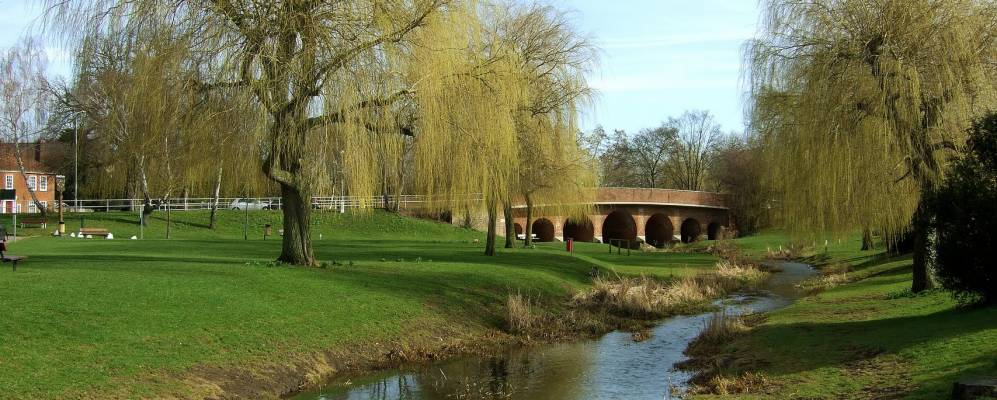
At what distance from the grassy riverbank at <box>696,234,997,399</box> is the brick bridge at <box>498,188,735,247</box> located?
4424 centimetres

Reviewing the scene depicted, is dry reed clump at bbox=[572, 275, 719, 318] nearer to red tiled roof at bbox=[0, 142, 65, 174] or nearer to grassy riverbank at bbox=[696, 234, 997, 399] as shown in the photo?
grassy riverbank at bbox=[696, 234, 997, 399]

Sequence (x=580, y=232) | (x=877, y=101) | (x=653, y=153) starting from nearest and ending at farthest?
1. (x=877, y=101)
2. (x=580, y=232)
3. (x=653, y=153)

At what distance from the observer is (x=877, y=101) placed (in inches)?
713

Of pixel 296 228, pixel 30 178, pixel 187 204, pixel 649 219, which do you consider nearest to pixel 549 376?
pixel 296 228

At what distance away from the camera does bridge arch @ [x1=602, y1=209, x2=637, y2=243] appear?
69.7m

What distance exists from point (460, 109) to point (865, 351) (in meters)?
9.74

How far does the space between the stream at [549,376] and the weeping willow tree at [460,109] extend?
4.59 meters

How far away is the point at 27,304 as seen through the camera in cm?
1248

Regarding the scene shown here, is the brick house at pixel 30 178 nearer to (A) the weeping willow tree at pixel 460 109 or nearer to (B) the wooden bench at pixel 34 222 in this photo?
(B) the wooden bench at pixel 34 222

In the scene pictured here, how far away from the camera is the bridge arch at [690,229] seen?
2999 inches

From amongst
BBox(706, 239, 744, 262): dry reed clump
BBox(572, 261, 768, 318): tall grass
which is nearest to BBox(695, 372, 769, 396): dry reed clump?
BBox(572, 261, 768, 318): tall grass

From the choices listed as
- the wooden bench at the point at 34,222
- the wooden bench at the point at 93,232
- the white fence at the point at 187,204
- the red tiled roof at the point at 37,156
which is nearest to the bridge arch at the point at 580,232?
the white fence at the point at 187,204

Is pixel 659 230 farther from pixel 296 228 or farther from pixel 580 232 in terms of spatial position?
pixel 296 228

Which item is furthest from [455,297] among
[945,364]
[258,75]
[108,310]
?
[945,364]
